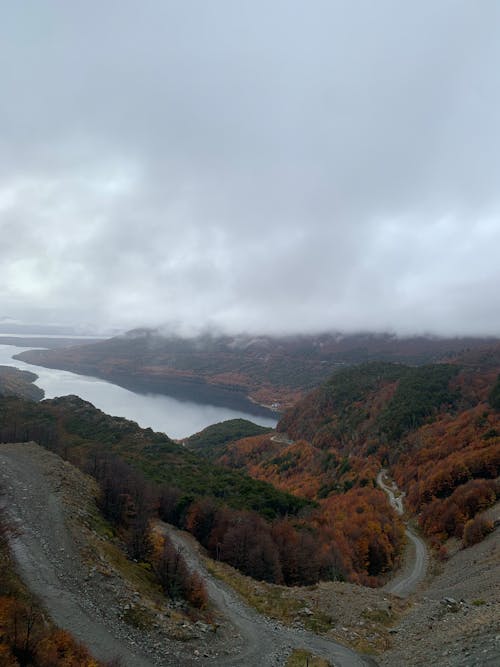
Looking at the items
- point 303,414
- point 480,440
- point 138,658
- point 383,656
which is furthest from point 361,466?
point 138,658

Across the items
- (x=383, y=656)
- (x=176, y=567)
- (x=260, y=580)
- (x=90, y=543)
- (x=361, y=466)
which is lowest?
(x=361, y=466)

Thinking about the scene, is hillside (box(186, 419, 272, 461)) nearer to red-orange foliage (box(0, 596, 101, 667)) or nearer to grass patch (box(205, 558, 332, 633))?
grass patch (box(205, 558, 332, 633))

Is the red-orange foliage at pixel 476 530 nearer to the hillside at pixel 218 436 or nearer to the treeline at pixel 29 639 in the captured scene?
the treeline at pixel 29 639

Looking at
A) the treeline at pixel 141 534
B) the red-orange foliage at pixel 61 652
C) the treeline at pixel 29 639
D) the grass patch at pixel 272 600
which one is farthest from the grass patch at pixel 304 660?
the red-orange foliage at pixel 61 652

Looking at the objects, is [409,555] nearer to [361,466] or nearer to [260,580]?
[260,580]

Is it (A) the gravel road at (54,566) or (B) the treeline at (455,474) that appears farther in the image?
(B) the treeline at (455,474)

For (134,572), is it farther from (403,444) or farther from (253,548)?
(403,444)
